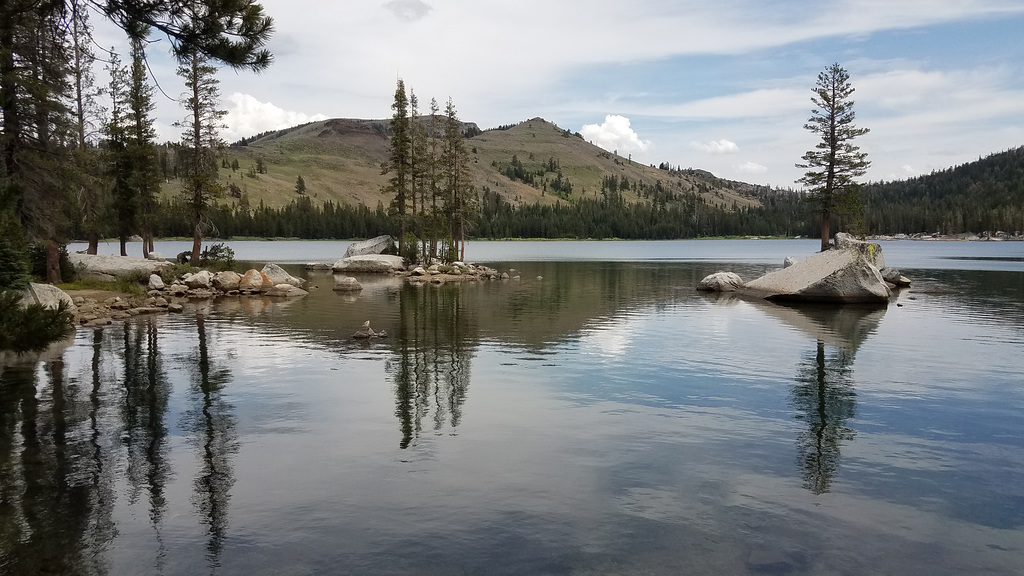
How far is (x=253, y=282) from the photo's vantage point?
159 ft

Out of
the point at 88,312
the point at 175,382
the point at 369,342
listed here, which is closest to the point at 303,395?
the point at 175,382

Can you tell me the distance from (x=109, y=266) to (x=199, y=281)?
6786 millimetres

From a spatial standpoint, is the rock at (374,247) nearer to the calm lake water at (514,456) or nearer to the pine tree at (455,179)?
the pine tree at (455,179)

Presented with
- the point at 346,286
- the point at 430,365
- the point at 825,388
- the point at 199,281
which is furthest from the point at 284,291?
the point at 825,388

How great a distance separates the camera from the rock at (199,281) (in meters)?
46.8

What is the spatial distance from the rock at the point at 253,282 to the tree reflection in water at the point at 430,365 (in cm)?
1357

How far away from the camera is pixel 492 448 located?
13578 millimetres

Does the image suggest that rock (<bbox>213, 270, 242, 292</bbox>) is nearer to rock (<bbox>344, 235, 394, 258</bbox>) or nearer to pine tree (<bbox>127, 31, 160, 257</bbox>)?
pine tree (<bbox>127, 31, 160, 257</bbox>)

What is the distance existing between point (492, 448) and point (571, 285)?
43168 millimetres

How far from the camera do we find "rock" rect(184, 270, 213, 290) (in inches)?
1844

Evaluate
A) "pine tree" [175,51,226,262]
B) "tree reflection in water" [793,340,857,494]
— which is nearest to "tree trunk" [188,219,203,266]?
"pine tree" [175,51,226,262]

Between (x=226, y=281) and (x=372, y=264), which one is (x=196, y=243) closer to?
(x=226, y=281)

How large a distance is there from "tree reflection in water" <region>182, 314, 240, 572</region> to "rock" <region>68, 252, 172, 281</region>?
30929 millimetres

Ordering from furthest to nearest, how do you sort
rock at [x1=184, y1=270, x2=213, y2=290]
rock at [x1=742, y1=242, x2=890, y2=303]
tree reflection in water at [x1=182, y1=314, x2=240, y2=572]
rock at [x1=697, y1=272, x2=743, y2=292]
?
rock at [x1=697, y1=272, x2=743, y2=292] → rock at [x1=184, y1=270, x2=213, y2=290] → rock at [x1=742, y1=242, x2=890, y2=303] → tree reflection in water at [x1=182, y1=314, x2=240, y2=572]
